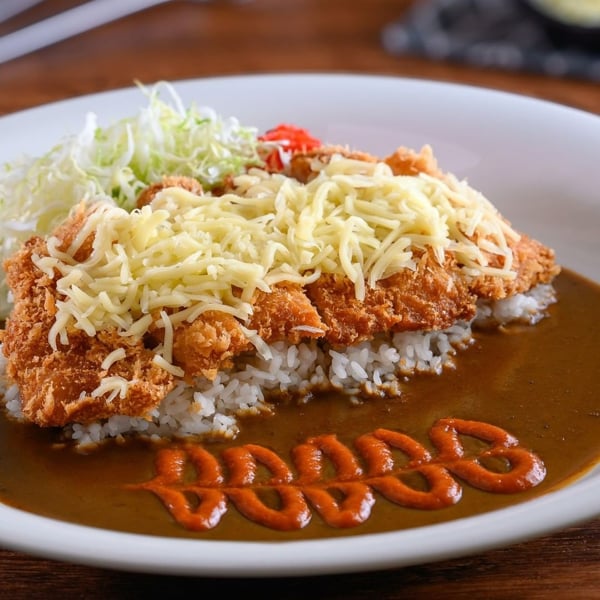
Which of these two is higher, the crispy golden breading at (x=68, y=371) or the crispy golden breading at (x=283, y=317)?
the crispy golden breading at (x=283, y=317)

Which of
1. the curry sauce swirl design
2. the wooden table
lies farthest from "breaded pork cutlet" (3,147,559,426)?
the wooden table

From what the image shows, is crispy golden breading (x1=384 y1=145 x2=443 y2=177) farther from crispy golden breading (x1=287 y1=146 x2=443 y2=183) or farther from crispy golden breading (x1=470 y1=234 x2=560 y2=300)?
crispy golden breading (x1=470 y1=234 x2=560 y2=300)

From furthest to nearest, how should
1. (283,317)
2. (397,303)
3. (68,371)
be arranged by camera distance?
(397,303), (283,317), (68,371)

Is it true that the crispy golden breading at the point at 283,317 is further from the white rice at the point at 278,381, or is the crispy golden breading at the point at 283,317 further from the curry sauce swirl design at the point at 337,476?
the curry sauce swirl design at the point at 337,476

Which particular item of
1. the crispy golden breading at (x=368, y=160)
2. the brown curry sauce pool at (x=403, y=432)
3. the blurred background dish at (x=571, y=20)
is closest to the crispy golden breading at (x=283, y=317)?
the brown curry sauce pool at (x=403, y=432)

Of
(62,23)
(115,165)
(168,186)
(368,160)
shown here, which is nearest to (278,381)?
(168,186)

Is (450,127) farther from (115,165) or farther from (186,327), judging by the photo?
(186,327)
